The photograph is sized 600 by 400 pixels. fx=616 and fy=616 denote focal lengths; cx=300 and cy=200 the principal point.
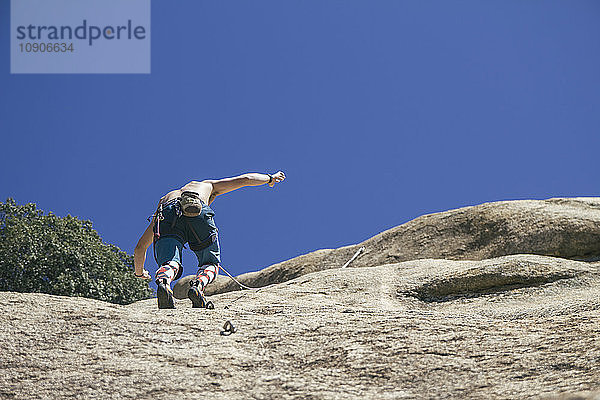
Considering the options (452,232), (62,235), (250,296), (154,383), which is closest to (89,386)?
(154,383)

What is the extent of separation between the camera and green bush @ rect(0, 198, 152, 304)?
58.8ft

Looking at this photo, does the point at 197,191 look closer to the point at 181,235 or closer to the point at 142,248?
the point at 181,235

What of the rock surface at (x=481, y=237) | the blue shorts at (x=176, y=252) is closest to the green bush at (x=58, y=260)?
the rock surface at (x=481, y=237)

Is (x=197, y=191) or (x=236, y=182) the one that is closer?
(x=197, y=191)

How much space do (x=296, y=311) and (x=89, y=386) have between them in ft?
6.59

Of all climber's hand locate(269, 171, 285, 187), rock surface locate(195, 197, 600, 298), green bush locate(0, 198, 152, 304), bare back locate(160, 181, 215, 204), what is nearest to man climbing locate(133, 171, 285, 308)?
bare back locate(160, 181, 215, 204)

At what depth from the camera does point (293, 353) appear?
156 inches

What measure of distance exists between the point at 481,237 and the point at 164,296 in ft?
27.0

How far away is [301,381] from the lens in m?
3.54

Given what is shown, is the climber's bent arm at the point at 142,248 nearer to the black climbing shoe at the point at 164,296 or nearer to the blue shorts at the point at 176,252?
the blue shorts at the point at 176,252

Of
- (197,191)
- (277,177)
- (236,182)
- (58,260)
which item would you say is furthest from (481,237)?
(58,260)

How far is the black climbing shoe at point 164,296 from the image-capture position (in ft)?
18.6

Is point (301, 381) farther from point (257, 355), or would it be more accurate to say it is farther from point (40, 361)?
point (40, 361)

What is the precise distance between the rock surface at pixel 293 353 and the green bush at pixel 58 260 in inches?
560
